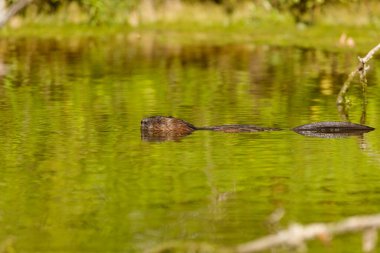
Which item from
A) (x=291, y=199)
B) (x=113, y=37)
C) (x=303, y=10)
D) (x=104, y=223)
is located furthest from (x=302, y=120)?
(x=113, y=37)

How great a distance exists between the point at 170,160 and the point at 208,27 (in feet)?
111

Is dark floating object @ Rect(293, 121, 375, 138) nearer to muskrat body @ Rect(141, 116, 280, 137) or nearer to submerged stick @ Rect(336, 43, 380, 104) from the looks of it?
muskrat body @ Rect(141, 116, 280, 137)

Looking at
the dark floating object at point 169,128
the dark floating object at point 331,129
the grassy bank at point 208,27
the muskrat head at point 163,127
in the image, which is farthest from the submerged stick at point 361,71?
the grassy bank at point 208,27

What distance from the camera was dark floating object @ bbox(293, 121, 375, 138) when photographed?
22984mm

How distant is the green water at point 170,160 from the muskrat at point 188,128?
28cm

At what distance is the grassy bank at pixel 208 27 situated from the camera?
49031 millimetres

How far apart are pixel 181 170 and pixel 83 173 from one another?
1.29 m

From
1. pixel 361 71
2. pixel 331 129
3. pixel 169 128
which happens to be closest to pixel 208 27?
pixel 361 71

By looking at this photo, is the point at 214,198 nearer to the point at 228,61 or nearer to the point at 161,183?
the point at 161,183

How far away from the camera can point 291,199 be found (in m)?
16.9

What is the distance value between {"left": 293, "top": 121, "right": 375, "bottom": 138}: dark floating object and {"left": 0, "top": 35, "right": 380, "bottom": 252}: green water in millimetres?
292

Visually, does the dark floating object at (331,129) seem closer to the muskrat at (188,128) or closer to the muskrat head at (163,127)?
the muskrat at (188,128)

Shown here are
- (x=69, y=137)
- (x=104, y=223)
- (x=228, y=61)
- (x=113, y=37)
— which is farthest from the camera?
(x=113, y=37)

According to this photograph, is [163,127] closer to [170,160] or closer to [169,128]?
[169,128]
